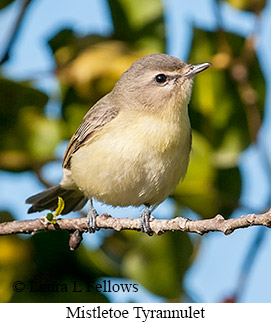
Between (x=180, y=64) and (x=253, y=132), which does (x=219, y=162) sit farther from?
(x=180, y=64)

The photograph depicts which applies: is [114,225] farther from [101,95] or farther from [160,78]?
[160,78]

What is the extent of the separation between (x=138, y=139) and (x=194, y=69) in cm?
54

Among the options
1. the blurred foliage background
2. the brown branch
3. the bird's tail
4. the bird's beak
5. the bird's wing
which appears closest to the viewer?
the brown branch

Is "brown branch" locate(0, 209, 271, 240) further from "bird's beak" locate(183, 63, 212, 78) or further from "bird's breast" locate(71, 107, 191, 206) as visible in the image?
"bird's beak" locate(183, 63, 212, 78)

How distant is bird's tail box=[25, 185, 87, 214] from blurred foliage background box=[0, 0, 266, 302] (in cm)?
53

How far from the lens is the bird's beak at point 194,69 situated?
365 cm

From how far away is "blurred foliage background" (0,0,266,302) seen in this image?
354 centimetres

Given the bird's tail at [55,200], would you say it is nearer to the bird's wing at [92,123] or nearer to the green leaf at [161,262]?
the bird's wing at [92,123]

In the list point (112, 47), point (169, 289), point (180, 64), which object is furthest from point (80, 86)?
point (169, 289)

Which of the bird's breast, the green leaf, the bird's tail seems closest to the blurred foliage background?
the green leaf

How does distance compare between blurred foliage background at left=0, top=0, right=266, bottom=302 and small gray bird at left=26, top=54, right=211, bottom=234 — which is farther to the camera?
small gray bird at left=26, top=54, right=211, bottom=234

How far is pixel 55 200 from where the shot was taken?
4.46 m

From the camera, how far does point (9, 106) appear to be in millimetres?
3754

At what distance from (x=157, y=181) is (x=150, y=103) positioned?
1.73 feet
